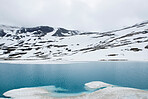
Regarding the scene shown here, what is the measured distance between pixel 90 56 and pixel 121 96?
280 ft

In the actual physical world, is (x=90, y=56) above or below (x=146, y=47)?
below

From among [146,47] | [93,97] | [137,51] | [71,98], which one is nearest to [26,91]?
[71,98]

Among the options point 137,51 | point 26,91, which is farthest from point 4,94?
point 137,51

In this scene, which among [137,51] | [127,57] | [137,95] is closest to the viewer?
Result: [137,95]

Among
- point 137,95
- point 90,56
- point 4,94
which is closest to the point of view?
point 137,95

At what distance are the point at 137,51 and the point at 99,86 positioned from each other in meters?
82.3

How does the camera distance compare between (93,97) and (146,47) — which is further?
(146,47)

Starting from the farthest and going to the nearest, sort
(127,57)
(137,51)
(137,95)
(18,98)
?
(137,51) < (127,57) < (18,98) < (137,95)

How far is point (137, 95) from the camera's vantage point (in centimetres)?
1720

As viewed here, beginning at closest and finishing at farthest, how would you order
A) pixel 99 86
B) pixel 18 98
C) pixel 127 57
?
pixel 18 98, pixel 99 86, pixel 127 57

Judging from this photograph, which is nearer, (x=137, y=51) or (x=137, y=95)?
(x=137, y=95)

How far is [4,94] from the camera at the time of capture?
20953mm

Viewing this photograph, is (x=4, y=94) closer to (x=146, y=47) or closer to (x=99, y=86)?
(x=99, y=86)

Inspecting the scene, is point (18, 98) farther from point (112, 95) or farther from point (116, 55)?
point (116, 55)
